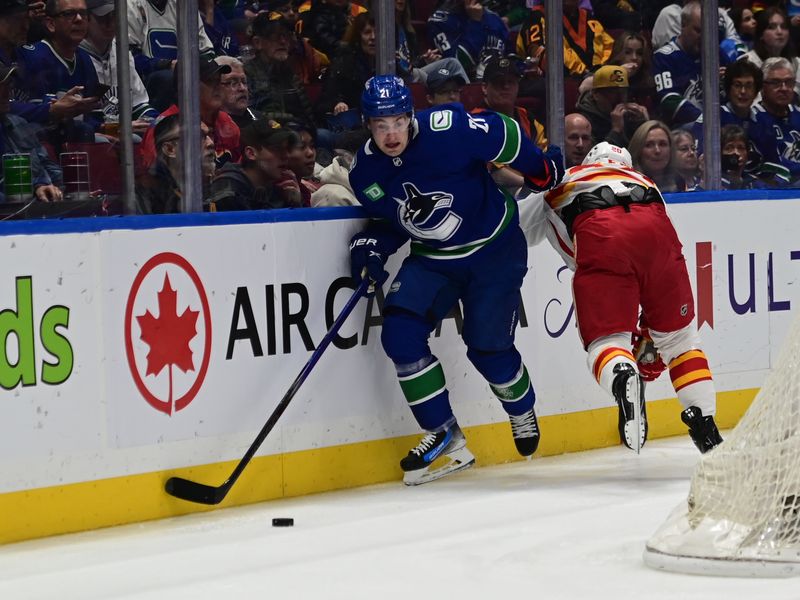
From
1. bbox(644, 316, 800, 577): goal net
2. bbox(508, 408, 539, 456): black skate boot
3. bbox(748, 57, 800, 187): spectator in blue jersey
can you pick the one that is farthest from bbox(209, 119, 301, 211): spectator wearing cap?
bbox(748, 57, 800, 187): spectator in blue jersey

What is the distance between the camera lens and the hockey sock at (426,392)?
443 centimetres

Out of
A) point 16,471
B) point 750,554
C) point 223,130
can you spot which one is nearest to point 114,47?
point 223,130

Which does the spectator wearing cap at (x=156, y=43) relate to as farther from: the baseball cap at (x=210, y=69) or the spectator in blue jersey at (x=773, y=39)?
the spectator in blue jersey at (x=773, y=39)

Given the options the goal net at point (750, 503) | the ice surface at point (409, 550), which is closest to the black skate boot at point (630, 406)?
the ice surface at point (409, 550)

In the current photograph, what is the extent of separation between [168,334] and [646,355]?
4.89ft

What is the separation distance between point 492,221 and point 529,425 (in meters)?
0.64

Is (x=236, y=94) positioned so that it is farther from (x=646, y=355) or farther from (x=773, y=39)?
(x=773, y=39)

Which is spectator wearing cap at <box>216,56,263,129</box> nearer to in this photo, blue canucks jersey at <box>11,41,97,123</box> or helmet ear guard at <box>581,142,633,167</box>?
blue canucks jersey at <box>11,41,97,123</box>

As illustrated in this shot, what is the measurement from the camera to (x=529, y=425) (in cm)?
467

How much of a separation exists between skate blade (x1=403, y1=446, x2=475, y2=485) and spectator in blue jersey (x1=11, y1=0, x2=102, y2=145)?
1.33 metres

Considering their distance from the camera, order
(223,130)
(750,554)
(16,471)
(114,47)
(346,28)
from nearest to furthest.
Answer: (750,554) → (16,471) → (114,47) → (223,130) → (346,28)

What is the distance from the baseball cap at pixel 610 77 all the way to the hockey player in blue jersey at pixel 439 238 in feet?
2.60

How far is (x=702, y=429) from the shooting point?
440 centimetres

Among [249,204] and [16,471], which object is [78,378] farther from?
[249,204]
